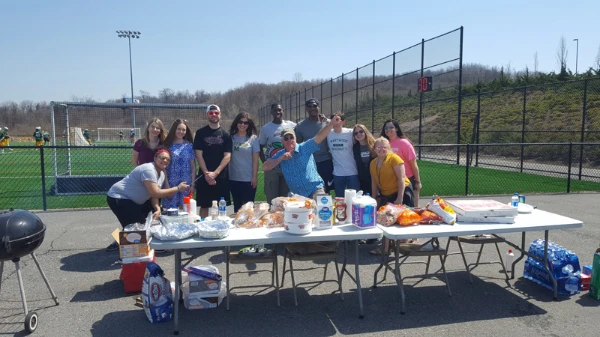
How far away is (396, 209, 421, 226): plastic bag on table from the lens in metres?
4.04

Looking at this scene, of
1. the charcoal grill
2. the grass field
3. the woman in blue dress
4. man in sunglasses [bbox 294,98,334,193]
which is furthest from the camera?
the grass field

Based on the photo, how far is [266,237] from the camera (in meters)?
3.65

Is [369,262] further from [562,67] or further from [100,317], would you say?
[562,67]

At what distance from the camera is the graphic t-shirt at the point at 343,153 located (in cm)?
573

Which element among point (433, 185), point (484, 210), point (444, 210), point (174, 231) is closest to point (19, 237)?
point (174, 231)

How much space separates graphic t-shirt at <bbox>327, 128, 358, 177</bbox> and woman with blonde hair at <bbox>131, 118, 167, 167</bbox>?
2302mm

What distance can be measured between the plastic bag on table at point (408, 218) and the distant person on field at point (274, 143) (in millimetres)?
2148

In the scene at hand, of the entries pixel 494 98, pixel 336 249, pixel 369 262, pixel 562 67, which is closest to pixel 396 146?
pixel 369 262

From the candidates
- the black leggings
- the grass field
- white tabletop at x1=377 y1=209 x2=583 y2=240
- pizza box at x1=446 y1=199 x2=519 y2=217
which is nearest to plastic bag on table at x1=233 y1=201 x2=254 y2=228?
white tabletop at x1=377 y1=209 x2=583 y2=240

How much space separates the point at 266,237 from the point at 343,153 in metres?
2.40

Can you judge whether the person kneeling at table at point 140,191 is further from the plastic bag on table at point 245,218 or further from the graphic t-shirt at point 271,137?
the graphic t-shirt at point 271,137

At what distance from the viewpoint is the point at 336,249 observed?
4160mm

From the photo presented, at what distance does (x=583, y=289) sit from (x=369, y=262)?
230 centimetres

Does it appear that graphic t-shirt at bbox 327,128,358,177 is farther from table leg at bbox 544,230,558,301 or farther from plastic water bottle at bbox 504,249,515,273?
table leg at bbox 544,230,558,301
